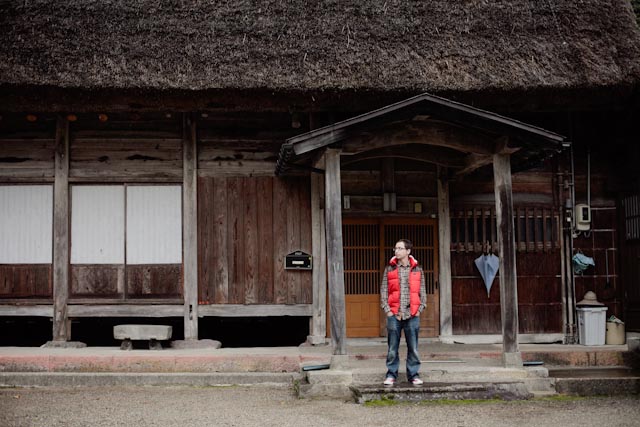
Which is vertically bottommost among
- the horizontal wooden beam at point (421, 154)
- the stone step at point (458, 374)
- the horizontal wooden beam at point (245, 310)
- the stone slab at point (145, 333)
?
the stone step at point (458, 374)

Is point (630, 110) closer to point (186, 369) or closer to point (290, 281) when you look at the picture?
point (290, 281)

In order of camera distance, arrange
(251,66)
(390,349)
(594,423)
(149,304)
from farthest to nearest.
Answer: (149,304), (251,66), (390,349), (594,423)

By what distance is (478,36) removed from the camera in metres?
10.5

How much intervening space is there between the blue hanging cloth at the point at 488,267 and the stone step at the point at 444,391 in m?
2.80

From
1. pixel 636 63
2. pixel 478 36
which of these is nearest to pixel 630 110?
pixel 636 63

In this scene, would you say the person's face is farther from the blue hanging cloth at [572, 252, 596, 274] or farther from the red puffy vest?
the blue hanging cloth at [572, 252, 596, 274]

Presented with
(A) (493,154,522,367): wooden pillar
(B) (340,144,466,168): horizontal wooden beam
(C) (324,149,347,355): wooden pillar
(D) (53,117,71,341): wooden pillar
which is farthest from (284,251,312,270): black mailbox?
(D) (53,117,71,341): wooden pillar

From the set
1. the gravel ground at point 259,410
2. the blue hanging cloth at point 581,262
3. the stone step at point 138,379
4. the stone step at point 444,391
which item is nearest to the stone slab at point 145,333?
the stone step at point 138,379

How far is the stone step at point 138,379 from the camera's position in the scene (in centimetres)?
890

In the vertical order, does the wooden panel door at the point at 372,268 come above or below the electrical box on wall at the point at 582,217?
below

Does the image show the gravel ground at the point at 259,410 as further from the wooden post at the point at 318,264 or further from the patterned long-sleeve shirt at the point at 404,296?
the wooden post at the point at 318,264

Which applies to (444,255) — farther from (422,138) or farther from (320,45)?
(320,45)

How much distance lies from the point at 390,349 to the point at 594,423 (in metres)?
2.20

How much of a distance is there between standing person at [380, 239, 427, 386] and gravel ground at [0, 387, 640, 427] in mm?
469
